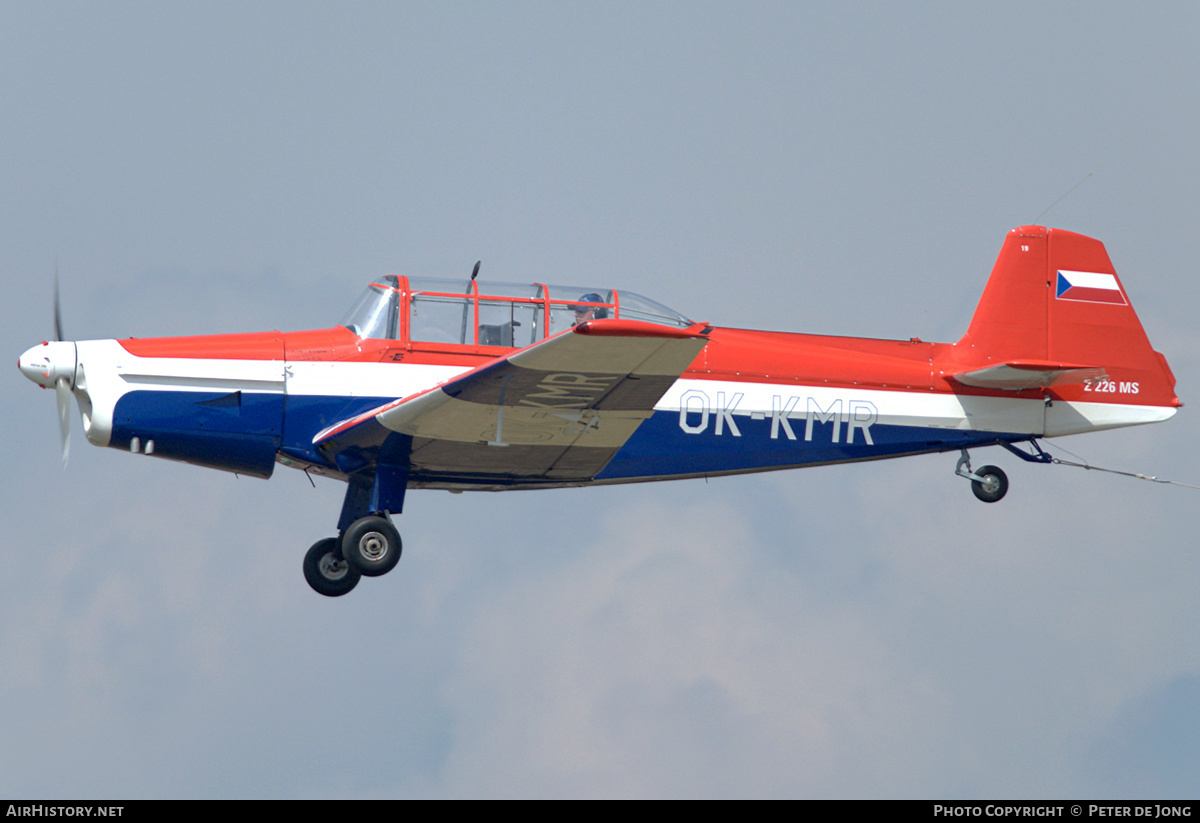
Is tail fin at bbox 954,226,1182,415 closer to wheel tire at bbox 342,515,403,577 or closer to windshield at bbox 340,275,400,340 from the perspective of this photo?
windshield at bbox 340,275,400,340

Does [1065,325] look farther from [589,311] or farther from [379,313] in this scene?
[379,313]

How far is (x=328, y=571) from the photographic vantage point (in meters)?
14.8

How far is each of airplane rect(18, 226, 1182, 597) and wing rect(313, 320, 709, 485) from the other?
0.03 meters

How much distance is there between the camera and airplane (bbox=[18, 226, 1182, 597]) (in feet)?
44.0

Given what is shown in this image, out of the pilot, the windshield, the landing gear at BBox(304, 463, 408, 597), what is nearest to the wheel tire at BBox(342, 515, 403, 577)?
the landing gear at BBox(304, 463, 408, 597)

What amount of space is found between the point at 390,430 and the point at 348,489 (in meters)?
1.46

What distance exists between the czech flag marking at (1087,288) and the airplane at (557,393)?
0.11 ft

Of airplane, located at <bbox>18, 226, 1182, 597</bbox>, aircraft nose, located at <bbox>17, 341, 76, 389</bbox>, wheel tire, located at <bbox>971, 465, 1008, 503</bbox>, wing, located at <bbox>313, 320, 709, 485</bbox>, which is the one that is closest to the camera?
wing, located at <bbox>313, 320, 709, 485</bbox>

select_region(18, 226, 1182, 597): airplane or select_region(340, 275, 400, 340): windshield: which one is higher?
select_region(340, 275, 400, 340): windshield

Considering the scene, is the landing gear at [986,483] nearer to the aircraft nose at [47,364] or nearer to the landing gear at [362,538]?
the landing gear at [362,538]

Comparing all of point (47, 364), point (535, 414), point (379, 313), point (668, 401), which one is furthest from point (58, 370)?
point (668, 401)

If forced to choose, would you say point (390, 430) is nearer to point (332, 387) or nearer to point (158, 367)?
point (332, 387)
